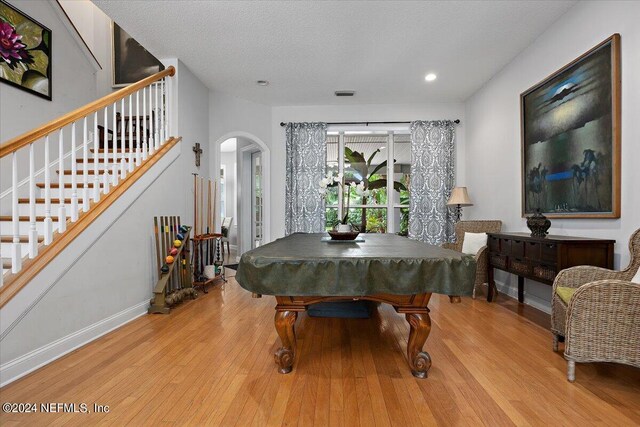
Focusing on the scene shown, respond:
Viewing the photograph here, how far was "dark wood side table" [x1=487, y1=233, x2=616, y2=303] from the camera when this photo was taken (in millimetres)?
2535

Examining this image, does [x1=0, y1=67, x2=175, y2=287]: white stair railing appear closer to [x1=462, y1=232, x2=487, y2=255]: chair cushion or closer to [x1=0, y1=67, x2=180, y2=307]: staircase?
[x1=0, y1=67, x2=180, y2=307]: staircase

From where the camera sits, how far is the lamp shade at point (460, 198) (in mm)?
4879

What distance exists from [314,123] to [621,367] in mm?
4876

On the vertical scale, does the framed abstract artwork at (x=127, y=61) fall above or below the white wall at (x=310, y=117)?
above

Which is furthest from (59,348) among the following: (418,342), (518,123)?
(518,123)

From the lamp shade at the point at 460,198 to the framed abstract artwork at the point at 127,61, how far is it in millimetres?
5097

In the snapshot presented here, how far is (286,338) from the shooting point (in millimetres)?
1952

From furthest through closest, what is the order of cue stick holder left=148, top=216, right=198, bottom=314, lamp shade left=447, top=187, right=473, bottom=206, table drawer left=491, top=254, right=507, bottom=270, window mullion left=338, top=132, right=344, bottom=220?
window mullion left=338, top=132, right=344, bottom=220 < lamp shade left=447, top=187, right=473, bottom=206 < table drawer left=491, top=254, right=507, bottom=270 < cue stick holder left=148, top=216, right=198, bottom=314

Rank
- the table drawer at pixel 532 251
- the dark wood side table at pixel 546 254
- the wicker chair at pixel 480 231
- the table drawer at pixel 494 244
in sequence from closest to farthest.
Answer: the dark wood side table at pixel 546 254 < the table drawer at pixel 532 251 < the table drawer at pixel 494 244 < the wicker chair at pixel 480 231

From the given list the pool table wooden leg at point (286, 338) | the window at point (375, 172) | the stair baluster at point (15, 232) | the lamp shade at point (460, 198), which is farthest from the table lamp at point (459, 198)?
the stair baluster at point (15, 232)

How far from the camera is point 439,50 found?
3721mm

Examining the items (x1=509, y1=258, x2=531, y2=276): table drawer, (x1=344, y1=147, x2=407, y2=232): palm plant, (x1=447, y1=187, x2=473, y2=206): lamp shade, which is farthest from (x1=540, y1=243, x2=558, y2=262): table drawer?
(x1=344, y1=147, x2=407, y2=232): palm plant

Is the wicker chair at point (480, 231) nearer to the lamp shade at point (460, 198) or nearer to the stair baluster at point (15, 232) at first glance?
the lamp shade at point (460, 198)

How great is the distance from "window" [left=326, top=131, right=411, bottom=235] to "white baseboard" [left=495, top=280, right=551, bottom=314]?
78.8 inches
